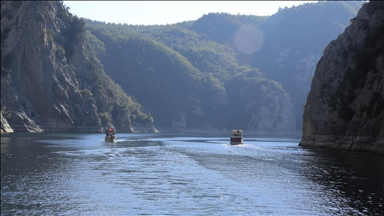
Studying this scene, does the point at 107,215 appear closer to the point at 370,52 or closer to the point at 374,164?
the point at 374,164

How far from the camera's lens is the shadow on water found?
4205 centimetres

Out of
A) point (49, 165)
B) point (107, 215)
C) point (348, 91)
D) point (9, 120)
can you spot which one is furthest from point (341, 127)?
point (9, 120)

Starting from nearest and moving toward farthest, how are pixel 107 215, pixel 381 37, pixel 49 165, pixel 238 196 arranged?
pixel 107 215, pixel 238 196, pixel 49 165, pixel 381 37

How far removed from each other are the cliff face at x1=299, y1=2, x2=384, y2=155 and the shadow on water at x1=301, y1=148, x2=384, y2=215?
11.6 meters

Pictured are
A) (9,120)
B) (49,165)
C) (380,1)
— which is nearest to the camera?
(49,165)

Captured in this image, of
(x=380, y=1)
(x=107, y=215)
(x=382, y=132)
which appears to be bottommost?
(x=107, y=215)

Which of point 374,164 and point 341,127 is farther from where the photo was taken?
point 341,127

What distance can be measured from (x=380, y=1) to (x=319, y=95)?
2435 centimetres

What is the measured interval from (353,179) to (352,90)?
57.4m

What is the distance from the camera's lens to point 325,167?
6975cm

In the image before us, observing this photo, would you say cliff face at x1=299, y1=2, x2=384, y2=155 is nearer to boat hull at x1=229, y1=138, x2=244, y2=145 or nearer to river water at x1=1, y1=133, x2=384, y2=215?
river water at x1=1, y1=133, x2=384, y2=215

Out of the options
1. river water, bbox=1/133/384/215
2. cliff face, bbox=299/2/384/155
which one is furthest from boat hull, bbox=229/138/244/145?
river water, bbox=1/133/384/215

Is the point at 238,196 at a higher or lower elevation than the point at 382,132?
lower

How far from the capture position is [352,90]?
110312 millimetres
